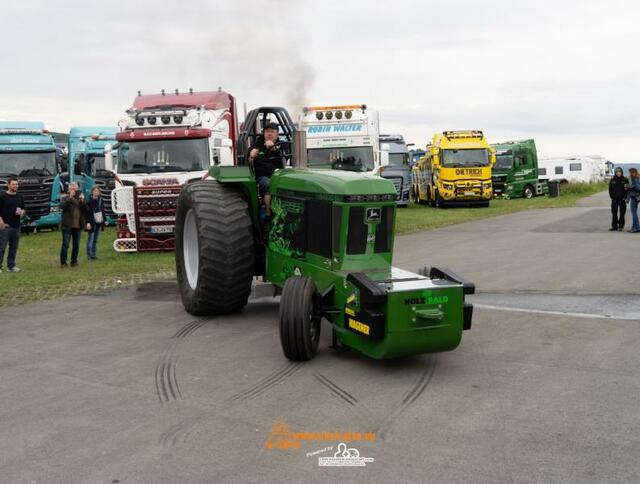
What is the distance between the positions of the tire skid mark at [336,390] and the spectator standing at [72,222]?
10.5 meters

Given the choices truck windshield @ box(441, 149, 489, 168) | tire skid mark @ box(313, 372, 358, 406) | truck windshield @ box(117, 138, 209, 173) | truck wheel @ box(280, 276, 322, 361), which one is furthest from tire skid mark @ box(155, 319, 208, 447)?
truck windshield @ box(441, 149, 489, 168)

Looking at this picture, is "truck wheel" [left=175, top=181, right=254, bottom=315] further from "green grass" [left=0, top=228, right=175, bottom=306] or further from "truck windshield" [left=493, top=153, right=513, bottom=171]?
"truck windshield" [left=493, top=153, right=513, bottom=171]

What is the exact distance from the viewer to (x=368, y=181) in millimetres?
8438

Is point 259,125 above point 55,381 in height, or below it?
above

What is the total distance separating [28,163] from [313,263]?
2066 centimetres

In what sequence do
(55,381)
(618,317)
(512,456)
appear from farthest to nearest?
(618,317)
(55,381)
(512,456)

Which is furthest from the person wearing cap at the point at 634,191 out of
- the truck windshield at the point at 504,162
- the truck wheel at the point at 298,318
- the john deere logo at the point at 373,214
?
the truck windshield at the point at 504,162

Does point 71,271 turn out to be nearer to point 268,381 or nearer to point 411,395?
point 268,381

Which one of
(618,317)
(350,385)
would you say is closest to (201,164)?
(618,317)

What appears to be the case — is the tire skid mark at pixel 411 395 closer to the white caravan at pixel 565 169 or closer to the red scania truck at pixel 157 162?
the red scania truck at pixel 157 162

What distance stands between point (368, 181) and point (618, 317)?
382 centimetres

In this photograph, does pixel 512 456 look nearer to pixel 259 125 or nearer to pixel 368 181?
pixel 368 181

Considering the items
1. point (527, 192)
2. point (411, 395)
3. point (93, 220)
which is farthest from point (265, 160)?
point (527, 192)

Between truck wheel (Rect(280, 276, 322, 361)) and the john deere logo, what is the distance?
1.17 metres
